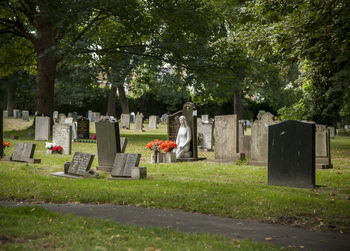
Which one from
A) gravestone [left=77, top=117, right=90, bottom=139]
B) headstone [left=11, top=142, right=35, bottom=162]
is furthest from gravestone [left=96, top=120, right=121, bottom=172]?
gravestone [left=77, top=117, right=90, bottom=139]

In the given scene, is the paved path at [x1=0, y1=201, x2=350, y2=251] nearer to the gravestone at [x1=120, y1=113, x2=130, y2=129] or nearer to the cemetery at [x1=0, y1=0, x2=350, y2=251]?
the cemetery at [x1=0, y1=0, x2=350, y2=251]

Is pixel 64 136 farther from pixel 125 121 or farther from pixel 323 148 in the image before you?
pixel 125 121

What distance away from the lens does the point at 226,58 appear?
79.5 ft

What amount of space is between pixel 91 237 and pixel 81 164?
19.5 feet

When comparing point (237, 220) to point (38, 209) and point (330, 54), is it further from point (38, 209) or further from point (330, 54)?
point (330, 54)

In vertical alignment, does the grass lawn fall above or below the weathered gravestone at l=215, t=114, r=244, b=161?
below

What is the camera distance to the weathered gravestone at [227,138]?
598 inches

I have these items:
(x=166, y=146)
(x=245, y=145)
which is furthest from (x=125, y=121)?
(x=245, y=145)

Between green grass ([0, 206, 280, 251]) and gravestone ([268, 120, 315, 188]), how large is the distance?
5009 mm

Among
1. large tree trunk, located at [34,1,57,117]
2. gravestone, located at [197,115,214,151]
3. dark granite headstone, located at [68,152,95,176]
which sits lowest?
dark granite headstone, located at [68,152,95,176]

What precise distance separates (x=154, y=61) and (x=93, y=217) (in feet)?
64.0

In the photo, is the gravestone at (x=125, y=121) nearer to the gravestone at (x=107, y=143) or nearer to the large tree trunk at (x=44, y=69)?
the large tree trunk at (x=44, y=69)

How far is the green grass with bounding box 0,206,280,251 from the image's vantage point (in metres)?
4.87

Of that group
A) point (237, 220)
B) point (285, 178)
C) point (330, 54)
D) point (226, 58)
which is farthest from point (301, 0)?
point (226, 58)
